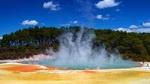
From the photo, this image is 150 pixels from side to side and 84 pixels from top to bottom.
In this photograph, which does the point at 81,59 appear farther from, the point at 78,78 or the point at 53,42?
the point at 53,42

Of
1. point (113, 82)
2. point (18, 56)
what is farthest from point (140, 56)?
point (113, 82)

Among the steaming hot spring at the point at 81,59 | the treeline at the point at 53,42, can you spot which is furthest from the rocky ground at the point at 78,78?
the treeline at the point at 53,42

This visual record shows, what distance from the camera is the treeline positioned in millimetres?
119625

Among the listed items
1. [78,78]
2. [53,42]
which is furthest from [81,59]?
[53,42]

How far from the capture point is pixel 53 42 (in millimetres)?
155250

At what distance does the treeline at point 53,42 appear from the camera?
4710 inches

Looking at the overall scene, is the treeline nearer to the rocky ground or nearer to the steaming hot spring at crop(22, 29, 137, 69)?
the steaming hot spring at crop(22, 29, 137, 69)

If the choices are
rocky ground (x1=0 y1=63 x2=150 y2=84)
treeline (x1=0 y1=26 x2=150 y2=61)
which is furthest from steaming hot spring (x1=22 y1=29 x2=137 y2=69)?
rocky ground (x1=0 y1=63 x2=150 y2=84)

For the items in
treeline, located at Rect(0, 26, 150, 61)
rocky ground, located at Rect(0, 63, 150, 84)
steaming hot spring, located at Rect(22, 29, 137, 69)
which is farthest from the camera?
treeline, located at Rect(0, 26, 150, 61)

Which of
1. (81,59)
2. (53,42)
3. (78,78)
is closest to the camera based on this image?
(78,78)

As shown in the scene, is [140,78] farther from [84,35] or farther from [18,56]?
[18,56]

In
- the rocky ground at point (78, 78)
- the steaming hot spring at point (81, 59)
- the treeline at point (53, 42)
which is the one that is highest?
the treeline at point (53, 42)

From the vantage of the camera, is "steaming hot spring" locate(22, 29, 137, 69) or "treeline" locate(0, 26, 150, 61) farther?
"treeline" locate(0, 26, 150, 61)

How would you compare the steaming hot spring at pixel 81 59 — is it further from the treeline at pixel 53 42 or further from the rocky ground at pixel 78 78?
the rocky ground at pixel 78 78
